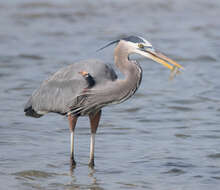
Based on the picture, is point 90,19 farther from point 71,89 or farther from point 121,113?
point 71,89

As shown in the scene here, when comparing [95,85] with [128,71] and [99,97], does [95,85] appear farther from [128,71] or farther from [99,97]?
[128,71]

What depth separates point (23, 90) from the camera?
33.0 ft

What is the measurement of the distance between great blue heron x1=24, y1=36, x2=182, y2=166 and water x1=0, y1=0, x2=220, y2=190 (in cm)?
53

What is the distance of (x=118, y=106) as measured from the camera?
9.28 m

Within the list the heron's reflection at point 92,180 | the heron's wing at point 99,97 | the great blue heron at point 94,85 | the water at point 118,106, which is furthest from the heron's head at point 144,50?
the heron's reflection at point 92,180

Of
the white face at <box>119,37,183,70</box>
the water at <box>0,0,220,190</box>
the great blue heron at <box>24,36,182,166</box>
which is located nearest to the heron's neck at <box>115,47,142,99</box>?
the great blue heron at <box>24,36,182,166</box>

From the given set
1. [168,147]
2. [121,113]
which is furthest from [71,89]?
[121,113]

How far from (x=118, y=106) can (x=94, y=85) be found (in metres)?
3.16

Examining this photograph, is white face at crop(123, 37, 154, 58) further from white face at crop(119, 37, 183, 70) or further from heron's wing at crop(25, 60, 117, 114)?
heron's wing at crop(25, 60, 117, 114)

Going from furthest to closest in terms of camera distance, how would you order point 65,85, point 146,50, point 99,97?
1. point 65,85
2. point 99,97
3. point 146,50

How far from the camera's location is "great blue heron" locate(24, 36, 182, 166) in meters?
5.89

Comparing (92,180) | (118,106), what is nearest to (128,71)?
(92,180)

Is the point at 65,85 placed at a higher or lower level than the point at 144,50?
lower

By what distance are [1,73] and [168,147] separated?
475 centimetres
